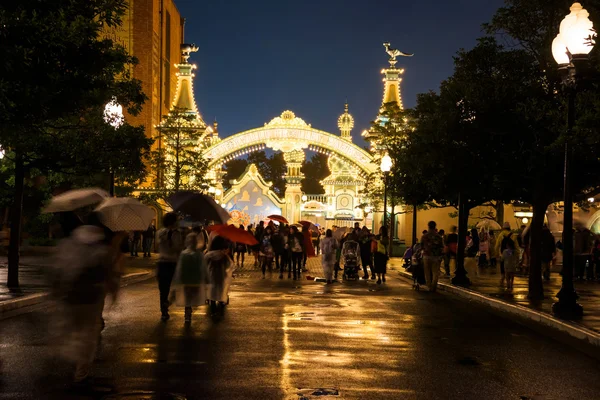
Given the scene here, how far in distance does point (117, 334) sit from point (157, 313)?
3112 mm

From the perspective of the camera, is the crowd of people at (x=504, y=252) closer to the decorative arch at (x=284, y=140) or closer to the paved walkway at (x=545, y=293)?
Result: the paved walkway at (x=545, y=293)

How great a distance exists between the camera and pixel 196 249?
1393 cm

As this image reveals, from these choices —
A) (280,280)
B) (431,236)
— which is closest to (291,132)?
(280,280)

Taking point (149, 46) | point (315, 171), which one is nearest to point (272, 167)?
point (315, 171)

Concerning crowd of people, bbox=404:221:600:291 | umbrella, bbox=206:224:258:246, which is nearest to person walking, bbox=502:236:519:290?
crowd of people, bbox=404:221:600:291

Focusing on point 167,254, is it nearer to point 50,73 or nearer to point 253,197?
point 50,73

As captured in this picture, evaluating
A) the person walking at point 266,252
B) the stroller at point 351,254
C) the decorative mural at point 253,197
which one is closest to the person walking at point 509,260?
the stroller at point 351,254

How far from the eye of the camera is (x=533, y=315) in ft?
50.9

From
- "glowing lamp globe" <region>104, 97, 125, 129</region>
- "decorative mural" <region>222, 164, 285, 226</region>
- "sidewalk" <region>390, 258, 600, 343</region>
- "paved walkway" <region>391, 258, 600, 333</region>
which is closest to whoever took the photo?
"sidewalk" <region>390, 258, 600, 343</region>

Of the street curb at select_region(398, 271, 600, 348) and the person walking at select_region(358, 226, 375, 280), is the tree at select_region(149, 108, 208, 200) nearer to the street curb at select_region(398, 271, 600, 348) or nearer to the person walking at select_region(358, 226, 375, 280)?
the person walking at select_region(358, 226, 375, 280)

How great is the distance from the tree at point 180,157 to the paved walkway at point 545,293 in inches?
661

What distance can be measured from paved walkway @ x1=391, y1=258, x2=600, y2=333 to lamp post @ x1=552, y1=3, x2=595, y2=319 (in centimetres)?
44

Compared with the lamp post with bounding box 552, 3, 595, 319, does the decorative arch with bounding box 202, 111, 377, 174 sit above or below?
above

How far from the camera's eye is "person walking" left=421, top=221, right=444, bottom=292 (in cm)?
2181
